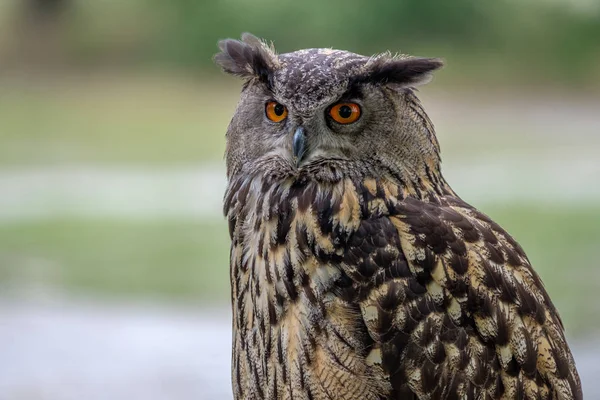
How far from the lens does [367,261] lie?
1.91 m

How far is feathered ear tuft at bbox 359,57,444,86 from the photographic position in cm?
197

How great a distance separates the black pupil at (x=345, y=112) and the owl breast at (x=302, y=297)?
139mm

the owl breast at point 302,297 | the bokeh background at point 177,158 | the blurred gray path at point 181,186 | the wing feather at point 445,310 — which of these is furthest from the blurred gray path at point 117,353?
the owl breast at point 302,297

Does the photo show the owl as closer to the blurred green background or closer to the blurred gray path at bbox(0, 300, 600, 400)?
the blurred gray path at bbox(0, 300, 600, 400)

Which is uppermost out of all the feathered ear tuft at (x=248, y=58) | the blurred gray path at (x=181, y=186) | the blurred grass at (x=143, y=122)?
the blurred grass at (x=143, y=122)

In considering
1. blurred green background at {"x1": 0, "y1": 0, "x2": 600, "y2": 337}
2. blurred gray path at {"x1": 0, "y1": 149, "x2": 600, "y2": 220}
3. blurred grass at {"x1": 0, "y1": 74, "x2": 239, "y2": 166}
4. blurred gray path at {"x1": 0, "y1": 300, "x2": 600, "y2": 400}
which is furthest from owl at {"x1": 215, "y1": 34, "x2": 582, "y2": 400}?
blurred grass at {"x1": 0, "y1": 74, "x2": 239, "y2": 166}

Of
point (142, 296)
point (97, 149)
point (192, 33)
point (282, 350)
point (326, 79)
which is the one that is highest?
point (192, 33)

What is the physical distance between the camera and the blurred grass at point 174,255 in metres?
5.99

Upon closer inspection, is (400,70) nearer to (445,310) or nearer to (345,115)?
(345,115)

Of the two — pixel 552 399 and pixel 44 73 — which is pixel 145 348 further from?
pixel 44 73

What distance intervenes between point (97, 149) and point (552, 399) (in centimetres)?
736

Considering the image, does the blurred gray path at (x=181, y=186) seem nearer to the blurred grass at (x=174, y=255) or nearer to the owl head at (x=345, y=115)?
the blurred grass at (x=174, y=255)

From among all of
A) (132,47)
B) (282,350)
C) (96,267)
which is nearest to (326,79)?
(282,350)

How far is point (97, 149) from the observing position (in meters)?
8.85
